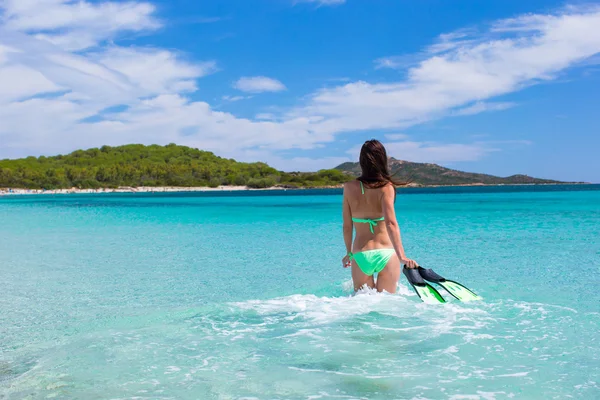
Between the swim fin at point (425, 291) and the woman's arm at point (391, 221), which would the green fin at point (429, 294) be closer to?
the swim fin at point (425, 291)

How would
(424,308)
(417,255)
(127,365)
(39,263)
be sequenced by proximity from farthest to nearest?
(417,255), (39,263), (424,308), (127,365)

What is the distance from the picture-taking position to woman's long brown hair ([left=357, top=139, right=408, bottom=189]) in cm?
612

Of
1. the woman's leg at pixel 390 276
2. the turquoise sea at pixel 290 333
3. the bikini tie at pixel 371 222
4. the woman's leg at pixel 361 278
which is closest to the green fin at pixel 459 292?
the turquoise sea at pixel 290 333

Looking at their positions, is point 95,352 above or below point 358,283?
below

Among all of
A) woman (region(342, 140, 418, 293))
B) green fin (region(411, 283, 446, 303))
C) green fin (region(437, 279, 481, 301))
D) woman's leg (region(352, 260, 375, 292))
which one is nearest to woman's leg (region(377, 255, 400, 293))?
woman (region(342, 140, 418, 293))

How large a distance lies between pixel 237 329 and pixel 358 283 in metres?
1.76

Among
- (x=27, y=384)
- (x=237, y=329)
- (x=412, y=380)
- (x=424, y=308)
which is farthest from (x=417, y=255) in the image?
(x=27, y=384)

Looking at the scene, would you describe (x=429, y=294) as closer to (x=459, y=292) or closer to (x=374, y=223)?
(x=459, y=292)

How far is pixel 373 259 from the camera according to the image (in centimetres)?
666

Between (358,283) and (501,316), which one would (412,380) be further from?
(501,316)

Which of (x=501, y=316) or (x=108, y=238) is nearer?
(x=501, y=316)

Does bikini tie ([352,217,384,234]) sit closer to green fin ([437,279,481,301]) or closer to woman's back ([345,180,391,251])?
woman's back ([345,180,391,251])

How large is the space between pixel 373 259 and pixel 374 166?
127 cm

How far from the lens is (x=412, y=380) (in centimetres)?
470
